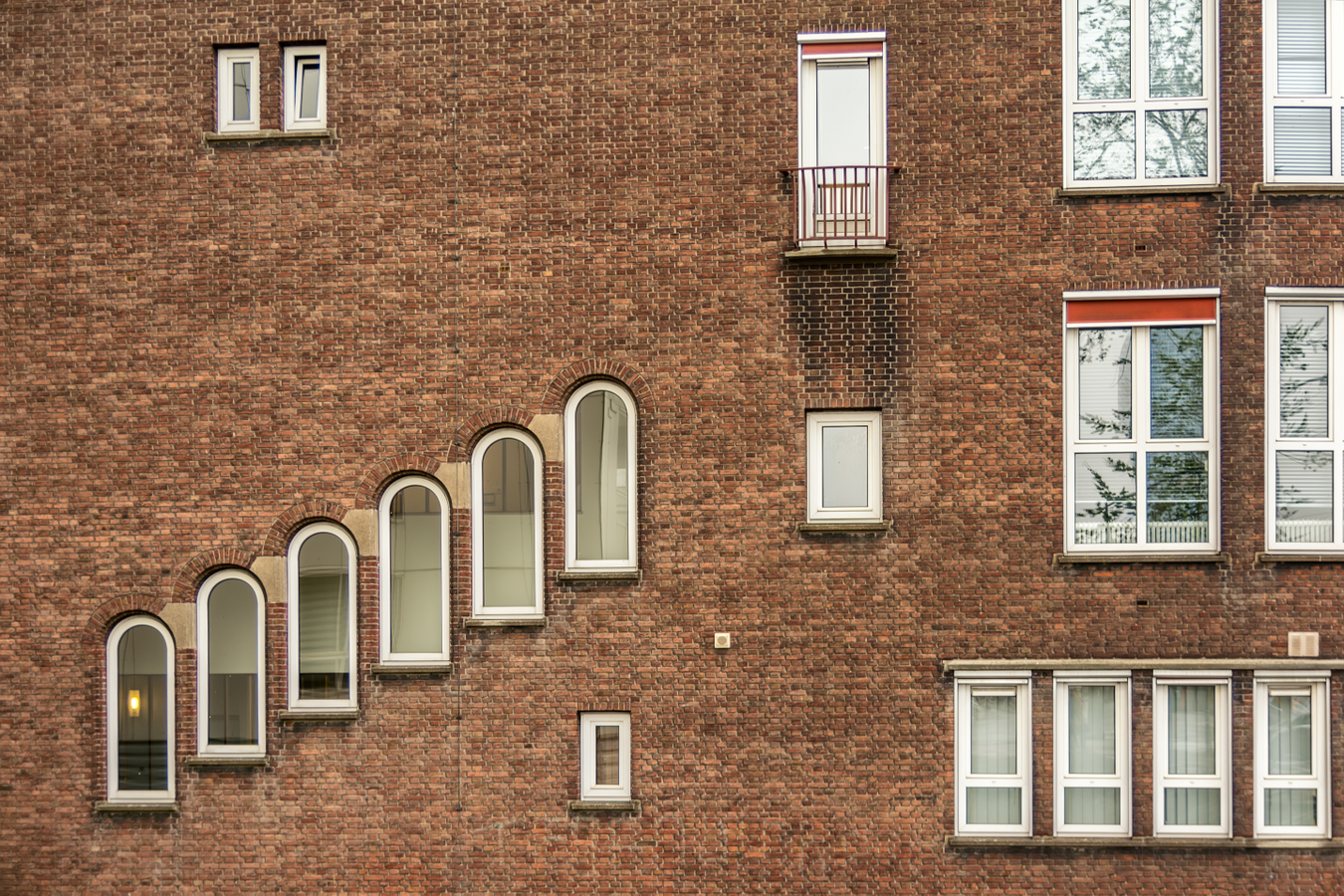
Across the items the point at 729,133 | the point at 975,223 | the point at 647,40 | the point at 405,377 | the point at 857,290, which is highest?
the point at 647,40

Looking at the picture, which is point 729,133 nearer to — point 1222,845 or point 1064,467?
point 1064,467

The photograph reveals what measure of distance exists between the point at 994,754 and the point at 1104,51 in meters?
7.56

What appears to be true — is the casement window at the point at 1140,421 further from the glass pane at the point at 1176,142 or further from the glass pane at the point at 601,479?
the glass pane at the point at 601,479

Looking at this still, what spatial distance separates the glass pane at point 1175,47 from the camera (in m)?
9.09

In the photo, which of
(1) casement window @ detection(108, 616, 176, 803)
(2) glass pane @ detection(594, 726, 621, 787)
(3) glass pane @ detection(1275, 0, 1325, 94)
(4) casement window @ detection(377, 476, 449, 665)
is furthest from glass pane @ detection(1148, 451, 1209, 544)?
(1) casement window @ detection(108, 616, 176, 803)

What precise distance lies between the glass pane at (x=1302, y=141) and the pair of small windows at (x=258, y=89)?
1028cm

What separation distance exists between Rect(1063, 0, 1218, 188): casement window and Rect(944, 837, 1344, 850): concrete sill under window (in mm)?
6790

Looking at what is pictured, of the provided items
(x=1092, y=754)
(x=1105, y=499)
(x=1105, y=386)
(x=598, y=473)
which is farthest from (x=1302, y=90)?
(x=598, y=473)

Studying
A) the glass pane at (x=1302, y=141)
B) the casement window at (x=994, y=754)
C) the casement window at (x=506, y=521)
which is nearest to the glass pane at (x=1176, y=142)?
the glass pane at (x=1302, y=141)

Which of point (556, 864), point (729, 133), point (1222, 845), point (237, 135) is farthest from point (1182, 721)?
point (237, 135)

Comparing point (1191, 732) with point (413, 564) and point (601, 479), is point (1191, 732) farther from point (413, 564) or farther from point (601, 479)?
point (413, 564)

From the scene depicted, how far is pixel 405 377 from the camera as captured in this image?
9227mm

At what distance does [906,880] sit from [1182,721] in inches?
130

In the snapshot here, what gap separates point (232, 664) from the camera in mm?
9336
